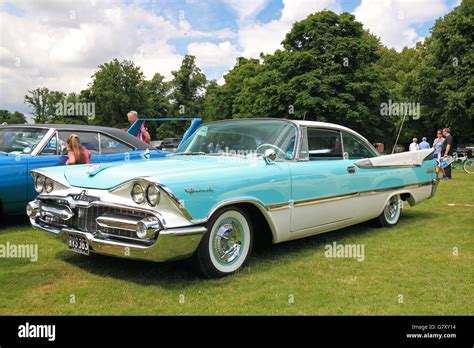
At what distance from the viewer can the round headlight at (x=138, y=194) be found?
3832 mm

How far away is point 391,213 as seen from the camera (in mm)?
6938

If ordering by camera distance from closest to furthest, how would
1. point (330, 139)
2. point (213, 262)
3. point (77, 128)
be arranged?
point (213, 262) → point (330, 139) → point (77, 128)

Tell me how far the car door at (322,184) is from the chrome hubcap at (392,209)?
1.21 metres

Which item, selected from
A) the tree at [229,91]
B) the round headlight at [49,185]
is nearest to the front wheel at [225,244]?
the round headlight at [49,185]

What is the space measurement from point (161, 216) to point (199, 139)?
2.18 meters

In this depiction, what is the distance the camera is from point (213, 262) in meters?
4.20

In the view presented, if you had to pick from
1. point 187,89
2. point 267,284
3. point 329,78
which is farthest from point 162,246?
point 187,89

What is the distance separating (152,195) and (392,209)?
176 inches

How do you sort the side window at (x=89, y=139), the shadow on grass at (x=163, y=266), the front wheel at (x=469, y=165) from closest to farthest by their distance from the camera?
the shadow on grass at (x=163, y=266) → the side window at (x=89, y=139) → the front wheel at (x=469, y=165)

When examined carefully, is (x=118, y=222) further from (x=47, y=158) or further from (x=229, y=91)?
(x=229, y=91)

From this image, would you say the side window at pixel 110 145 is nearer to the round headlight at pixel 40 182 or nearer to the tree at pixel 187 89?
the round headlight at pixel 40 182

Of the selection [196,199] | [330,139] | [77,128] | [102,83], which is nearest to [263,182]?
[196,199]
